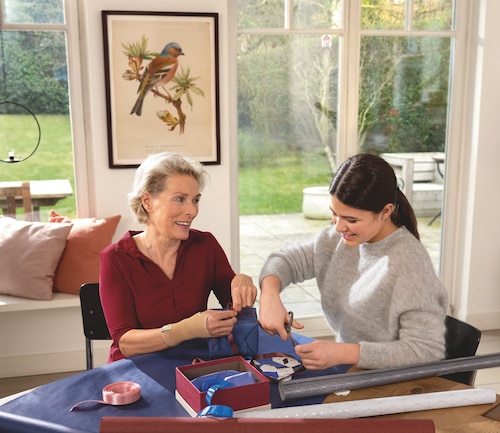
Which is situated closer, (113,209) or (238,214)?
(113,209)

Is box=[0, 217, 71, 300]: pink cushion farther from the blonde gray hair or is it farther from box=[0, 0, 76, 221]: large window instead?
the blonde gray hair

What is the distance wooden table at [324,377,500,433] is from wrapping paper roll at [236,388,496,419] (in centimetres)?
1

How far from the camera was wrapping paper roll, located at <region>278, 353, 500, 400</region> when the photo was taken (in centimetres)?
158

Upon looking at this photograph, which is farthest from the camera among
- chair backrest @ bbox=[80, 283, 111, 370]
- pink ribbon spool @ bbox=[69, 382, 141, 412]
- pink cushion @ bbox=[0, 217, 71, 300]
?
pink cushion @ bbox=[0, 217, 71, 300]

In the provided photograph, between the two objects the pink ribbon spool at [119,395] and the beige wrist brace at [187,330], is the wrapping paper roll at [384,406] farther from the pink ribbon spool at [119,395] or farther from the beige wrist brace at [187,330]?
the beige wrist brace at [187,330]

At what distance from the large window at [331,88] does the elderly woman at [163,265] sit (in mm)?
1773

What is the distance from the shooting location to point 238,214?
4035mm

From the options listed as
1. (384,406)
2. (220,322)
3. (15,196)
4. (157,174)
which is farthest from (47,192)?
(384,406)

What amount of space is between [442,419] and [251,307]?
0.71 meters

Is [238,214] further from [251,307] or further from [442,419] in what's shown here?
[442,419]

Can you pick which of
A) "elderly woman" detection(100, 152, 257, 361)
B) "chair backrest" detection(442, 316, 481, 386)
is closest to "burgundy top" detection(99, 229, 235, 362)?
"elderly woman" detection(100, 152, 257, 361)

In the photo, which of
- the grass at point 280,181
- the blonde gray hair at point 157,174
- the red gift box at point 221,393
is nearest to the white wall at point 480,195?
the grass at point 280,181

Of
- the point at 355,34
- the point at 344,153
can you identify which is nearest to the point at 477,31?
the point at 355,34

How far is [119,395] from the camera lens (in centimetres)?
156
